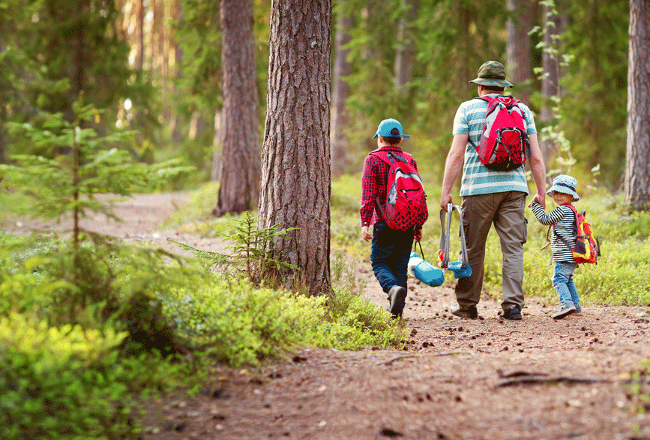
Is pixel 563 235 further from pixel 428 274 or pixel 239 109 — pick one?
pixel 239 109

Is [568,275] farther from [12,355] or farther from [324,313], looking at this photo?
[12,355]

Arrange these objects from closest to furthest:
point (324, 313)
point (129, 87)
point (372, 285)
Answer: point (324, 313), point (372, 285), point (129, 87)

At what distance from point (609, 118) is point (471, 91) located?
486 centimetres

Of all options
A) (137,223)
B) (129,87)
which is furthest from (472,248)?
(129,87)

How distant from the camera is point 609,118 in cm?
1457

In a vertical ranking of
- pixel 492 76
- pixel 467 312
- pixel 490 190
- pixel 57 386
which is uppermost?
pixel 492 76

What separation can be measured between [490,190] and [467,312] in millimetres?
1363

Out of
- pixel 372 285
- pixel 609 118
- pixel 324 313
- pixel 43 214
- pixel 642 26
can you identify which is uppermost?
pixel 642 26

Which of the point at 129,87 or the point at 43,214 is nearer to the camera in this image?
the point at 43,214

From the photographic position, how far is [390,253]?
17.2 feet

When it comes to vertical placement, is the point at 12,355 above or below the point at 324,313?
above

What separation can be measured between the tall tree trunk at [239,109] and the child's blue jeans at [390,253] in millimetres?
5946

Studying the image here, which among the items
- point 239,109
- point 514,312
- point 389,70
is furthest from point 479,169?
point 389,70

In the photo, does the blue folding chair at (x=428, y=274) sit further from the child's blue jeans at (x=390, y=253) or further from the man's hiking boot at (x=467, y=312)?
the man's hiking boot at (x=467, y=312)
